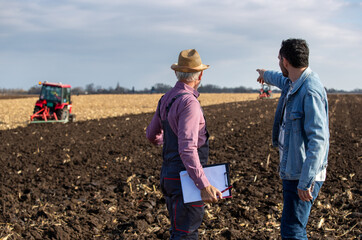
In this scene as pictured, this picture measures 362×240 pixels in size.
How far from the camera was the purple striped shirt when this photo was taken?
2562 millimetres

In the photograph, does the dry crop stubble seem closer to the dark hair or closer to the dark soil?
the dark soil

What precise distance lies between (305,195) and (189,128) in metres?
1.04

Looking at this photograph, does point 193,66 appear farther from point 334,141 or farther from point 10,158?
point 334,141

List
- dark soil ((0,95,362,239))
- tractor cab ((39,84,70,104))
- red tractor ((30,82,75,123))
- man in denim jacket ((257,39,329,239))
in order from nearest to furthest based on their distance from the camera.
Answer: man in denim jacket ((257,39,329,239)) → dark soil ((0,95,362,239)) → red tractor ((30,82,75,123)) → tractor cab ((39,84,70,104))

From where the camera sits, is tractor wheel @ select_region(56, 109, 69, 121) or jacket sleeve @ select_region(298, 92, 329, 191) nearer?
jacket sleeve @ select_region(298, 92, 329, 191)

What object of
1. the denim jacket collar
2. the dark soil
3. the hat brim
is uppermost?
the hat brim

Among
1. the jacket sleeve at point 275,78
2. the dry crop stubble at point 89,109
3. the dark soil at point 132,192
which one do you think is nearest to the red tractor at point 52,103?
the dry crop stubble at point 89,109

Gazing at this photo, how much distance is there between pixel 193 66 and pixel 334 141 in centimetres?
824

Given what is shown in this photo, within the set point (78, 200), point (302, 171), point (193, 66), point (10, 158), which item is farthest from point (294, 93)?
point (10, 158)

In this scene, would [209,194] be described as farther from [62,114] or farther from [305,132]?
[62,114]

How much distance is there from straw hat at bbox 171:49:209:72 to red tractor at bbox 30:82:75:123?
1339 centimetres

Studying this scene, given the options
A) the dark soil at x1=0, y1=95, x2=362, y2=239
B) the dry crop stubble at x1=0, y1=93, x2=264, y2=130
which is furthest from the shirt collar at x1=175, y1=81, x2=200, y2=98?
the dry crop stubble at x1=0, y1=93, x2=264, y2=130

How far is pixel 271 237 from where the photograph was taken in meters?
4.36

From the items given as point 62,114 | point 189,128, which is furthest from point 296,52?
point 62,114
